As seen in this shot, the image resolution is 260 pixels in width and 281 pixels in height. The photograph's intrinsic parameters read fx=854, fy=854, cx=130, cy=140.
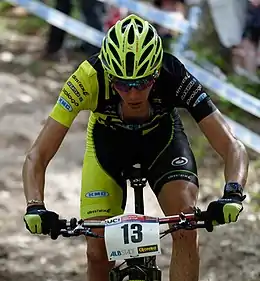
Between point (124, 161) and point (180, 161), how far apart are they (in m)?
0.32

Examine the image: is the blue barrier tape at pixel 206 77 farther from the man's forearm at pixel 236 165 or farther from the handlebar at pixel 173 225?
the handlebar at pixel 173 225

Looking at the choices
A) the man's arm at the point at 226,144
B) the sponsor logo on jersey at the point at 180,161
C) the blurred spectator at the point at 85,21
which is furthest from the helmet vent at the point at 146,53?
the blurred spectator at the point at 85,21

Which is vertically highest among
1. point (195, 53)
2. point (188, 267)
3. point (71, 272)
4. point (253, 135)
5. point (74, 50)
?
point (74, 50)

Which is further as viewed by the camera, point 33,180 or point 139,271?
point 33,180

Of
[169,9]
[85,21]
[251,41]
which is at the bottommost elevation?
[251,41]

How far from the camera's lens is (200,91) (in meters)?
4.58

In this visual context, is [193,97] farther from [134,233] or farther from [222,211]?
[134,233]

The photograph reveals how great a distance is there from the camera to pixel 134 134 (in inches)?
188

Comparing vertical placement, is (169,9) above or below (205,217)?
above

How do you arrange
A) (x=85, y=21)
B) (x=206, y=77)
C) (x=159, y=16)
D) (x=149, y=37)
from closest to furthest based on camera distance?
(x=149, y=37) < (x=206, y=77) < (x=159, y=16) < (x=85, y=21)

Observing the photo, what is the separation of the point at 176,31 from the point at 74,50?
1731 millimetres

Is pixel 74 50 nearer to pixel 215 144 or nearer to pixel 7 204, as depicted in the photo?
pixel 7 204

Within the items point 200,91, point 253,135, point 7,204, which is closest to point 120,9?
point 253,135

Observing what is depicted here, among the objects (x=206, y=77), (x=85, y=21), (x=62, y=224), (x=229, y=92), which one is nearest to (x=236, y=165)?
(x=62, y=224)
